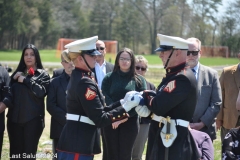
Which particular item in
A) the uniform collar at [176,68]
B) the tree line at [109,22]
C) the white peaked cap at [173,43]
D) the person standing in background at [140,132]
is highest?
the tree line at [109,22]

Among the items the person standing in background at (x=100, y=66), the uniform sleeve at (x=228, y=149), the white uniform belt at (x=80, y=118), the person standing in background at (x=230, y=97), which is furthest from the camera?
the person standing in background at (x=100, y=66)

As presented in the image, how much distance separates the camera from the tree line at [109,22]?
6450 centimetres

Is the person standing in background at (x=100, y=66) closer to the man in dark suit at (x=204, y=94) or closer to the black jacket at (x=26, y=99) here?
the black jacket at (x=26, y=99)

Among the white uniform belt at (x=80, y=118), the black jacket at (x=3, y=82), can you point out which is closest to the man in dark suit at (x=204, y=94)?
the white uniform belt at (x=80, y=118)

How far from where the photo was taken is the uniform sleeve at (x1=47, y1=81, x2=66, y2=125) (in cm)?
577

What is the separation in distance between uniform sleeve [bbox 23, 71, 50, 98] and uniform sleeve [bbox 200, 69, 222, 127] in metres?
A: 2.17

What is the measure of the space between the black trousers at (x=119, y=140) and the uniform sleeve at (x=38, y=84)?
3.47 ft

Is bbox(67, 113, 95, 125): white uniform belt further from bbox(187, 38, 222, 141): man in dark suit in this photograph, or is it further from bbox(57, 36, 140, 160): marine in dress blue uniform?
bbox(187, 38, 222, 141): man in dark suit

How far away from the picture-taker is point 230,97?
238 inches

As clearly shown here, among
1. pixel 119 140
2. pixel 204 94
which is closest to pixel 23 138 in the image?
pixel 119 140

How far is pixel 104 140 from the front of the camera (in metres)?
5.46

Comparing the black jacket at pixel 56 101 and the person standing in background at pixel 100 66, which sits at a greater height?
the person standing in background at pixel 100 66

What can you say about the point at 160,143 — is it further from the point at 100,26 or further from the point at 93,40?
the point at 100,26

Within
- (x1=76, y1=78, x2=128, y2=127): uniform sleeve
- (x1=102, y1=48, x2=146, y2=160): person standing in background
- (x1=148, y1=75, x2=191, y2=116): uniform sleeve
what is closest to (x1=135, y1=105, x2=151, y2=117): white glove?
(x1=148, y1=75, x2=191, y2=116): uniform sleeve
